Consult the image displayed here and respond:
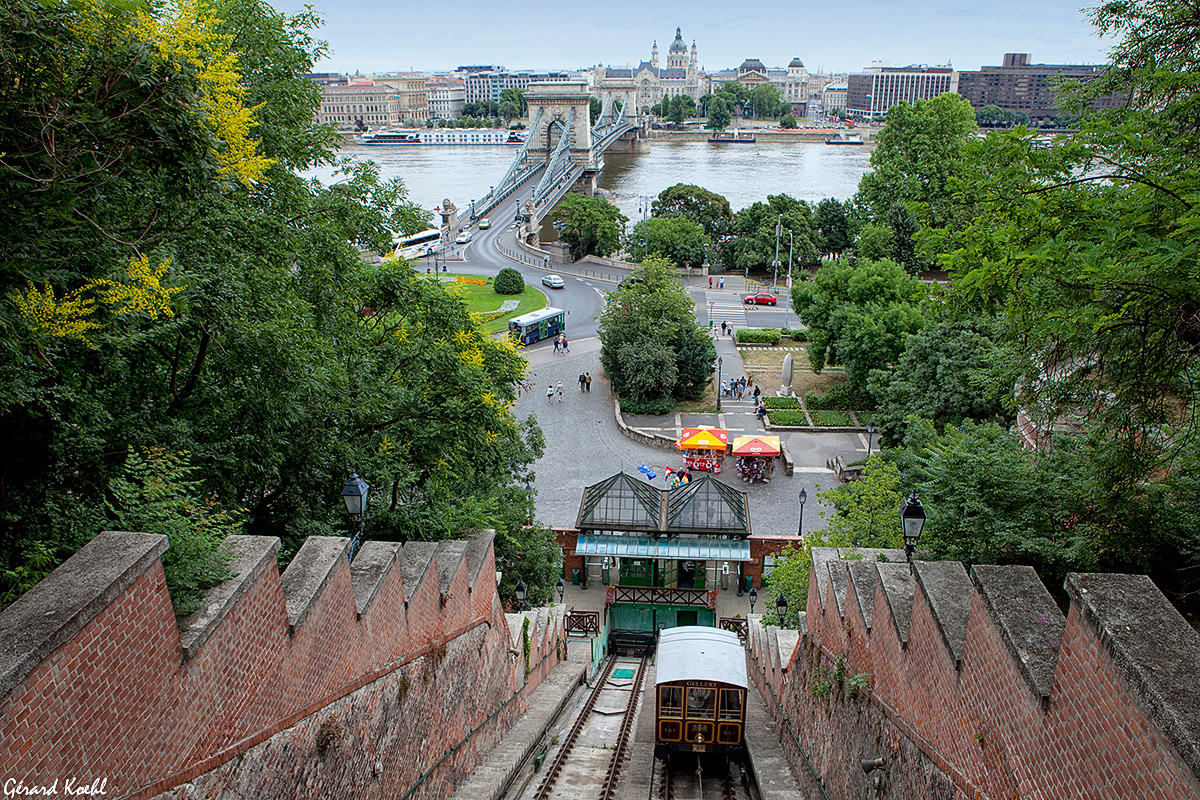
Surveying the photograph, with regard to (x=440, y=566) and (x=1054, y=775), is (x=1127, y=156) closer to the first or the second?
(x=1054, y=775)

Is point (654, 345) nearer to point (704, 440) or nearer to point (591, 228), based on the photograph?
point (704, 440)

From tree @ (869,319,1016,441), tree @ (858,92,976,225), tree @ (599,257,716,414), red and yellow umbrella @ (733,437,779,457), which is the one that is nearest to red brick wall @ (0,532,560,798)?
red and yellow umbrella @ (733,437,779,457)

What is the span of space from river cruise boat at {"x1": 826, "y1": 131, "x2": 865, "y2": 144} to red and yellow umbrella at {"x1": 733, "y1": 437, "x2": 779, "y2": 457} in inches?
6303

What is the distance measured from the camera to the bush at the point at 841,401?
34.5 meters

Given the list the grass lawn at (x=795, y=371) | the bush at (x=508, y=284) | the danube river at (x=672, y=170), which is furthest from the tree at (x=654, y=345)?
the danube river at (x=672, y=170)

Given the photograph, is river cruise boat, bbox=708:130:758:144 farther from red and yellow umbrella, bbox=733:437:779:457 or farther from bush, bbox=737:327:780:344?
red and yellow umbrella, bbox=733:437:779:457

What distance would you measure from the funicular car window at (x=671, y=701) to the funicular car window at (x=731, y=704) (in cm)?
69

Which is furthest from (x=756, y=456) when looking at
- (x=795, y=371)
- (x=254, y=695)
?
(x=254, y=695)

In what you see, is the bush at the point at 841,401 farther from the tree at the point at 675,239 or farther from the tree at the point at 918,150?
the tree at the point at 675,239

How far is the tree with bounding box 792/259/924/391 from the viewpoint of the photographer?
105 feet

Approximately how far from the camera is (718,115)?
606 feet

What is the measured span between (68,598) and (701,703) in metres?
10.9


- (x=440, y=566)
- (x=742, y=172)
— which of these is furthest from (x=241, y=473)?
(x=742, y=172)

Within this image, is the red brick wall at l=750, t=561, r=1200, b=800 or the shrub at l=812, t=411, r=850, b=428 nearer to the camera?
the red brick wall at l=750, t=561, r=1200, b=800
